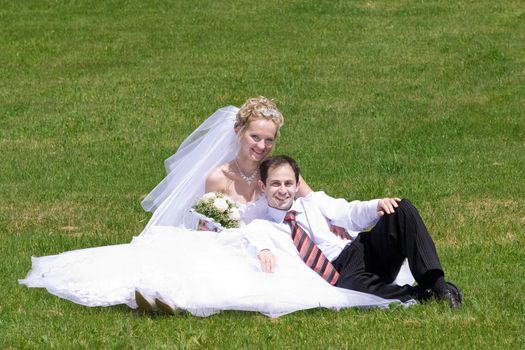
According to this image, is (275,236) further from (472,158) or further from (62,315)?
(472,158)

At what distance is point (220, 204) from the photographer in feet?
30.4

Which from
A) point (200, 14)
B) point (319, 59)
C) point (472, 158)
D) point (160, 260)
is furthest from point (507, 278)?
point (200, 14)

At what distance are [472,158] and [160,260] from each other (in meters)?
8.17

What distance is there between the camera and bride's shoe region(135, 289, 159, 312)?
8289 mm

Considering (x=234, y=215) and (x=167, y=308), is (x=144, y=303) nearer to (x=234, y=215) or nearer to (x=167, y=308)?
(x=167, y=308)

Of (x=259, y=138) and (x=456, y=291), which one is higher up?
(x=259, y=138)

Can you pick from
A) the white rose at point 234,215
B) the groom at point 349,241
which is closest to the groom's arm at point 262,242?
the groom at point 349,241

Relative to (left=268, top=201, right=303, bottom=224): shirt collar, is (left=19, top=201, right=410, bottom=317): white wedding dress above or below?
below

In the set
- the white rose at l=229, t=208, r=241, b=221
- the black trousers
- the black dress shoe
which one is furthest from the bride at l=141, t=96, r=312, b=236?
the black dress shoe

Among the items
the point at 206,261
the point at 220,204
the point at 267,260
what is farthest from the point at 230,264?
the point at 220,204

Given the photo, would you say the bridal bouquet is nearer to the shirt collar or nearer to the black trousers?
the shirt collar

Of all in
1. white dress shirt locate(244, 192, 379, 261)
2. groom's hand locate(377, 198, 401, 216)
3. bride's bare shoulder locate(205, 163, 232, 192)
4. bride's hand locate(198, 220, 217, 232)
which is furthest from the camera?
bride's bare shoulder locate(205, 163, 232, 192)

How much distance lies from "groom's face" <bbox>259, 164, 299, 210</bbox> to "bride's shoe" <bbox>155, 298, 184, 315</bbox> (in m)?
1.21

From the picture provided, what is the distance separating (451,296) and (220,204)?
82.8 inches
